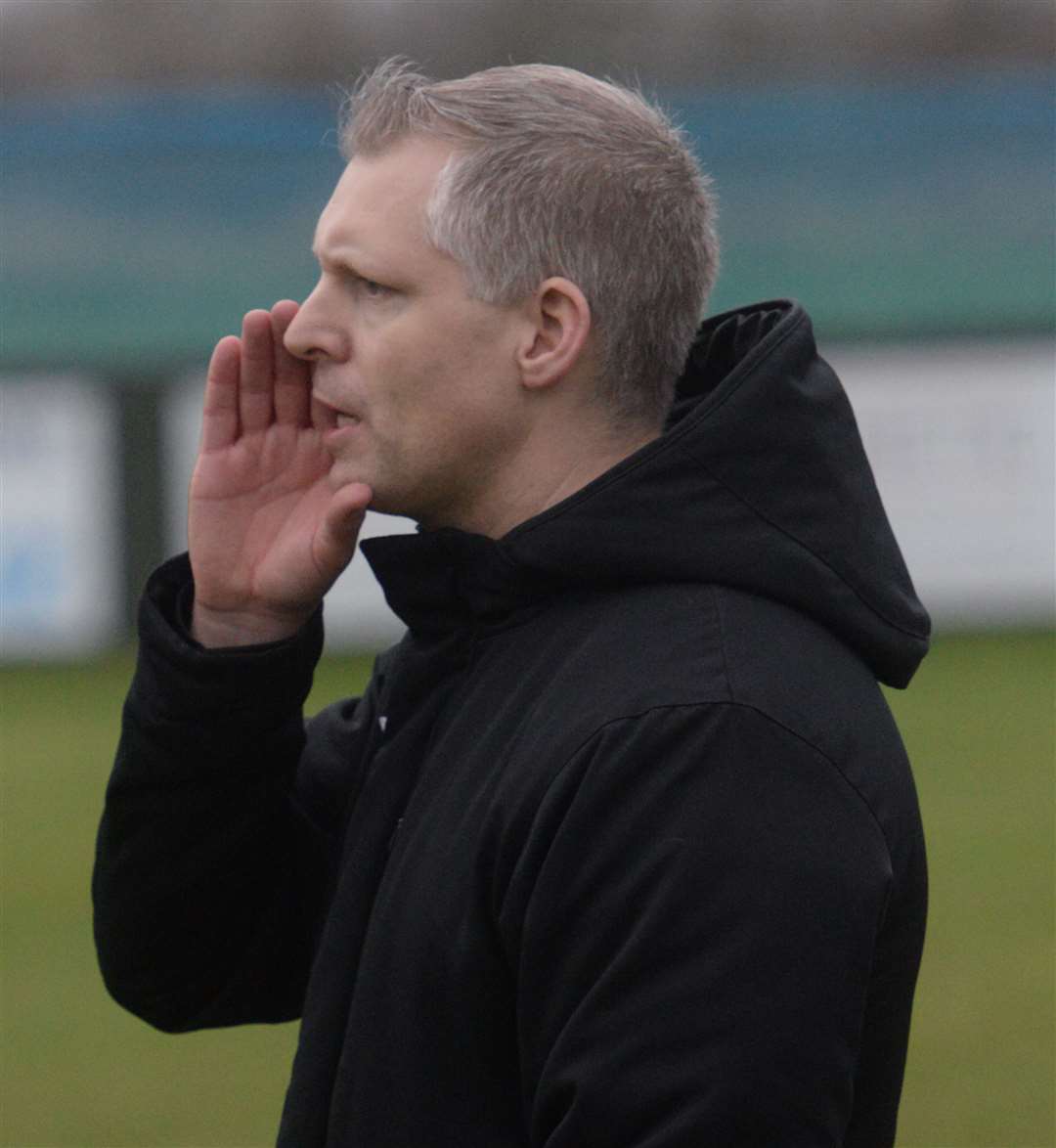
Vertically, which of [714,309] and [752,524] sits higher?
[752,524]

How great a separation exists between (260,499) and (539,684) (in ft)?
1.97

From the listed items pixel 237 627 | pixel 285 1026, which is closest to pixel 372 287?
pixel 237 627

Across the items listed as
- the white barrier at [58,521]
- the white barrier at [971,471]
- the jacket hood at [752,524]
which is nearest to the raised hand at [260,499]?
the jacket hood at [752,524]

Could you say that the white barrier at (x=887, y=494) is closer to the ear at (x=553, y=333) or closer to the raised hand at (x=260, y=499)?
the raised hand at (x=260, y=499)

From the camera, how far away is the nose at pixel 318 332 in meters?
2.16

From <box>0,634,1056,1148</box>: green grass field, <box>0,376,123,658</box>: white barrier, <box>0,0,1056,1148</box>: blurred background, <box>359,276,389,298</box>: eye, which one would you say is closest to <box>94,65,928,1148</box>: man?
<box>359,276,389,298</box>: eye

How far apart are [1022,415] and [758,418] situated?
1064cm

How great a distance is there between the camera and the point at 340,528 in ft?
7.41

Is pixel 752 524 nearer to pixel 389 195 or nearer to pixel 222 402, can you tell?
pixel 389 195

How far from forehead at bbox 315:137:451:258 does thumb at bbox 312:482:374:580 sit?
0.28 m

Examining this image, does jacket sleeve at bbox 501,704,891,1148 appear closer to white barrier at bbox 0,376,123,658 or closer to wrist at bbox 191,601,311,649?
wrist at bbox 191,601,311,649

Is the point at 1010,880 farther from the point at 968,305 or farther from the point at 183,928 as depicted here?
the point at 968,305

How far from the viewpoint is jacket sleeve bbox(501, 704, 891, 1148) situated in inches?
67.5

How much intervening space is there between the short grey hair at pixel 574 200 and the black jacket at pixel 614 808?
5.5 inches
